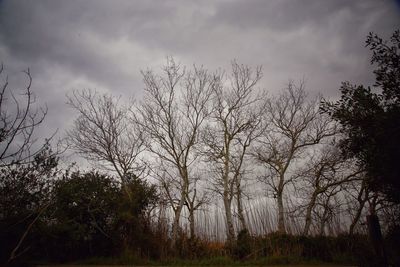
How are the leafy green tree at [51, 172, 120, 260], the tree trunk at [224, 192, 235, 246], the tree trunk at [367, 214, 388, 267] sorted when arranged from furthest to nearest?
the tree trunk at [224, 192, 235, 246] < the leafy green tree at [51, 172, 120, 260] < the tree trunk at [367, 214, 388, 267]

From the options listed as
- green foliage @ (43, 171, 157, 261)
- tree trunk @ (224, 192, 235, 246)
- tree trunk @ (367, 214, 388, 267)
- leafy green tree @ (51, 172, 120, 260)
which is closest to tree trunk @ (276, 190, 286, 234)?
tree trunk @ (224, 192, 235, 246)

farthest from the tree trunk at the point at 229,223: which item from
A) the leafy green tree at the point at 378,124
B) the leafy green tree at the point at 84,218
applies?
the leafy green tree at the point at 378,124

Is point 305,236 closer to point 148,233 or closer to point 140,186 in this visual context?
point 148,233

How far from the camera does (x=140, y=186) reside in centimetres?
1198

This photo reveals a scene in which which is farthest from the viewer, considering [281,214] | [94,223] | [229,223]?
[281,214]

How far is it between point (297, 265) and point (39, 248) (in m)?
9.72

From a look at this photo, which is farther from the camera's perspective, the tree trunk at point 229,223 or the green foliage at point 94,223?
the tree trunk at point 229,223

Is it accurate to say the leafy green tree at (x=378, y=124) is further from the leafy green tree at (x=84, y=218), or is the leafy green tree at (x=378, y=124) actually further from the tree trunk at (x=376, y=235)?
the leafy green tree at (x=84, y=218)

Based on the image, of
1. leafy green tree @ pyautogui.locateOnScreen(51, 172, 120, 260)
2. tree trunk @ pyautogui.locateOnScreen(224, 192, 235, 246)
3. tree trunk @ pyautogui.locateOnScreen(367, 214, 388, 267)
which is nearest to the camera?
tree trunk @ pyautogui.locateOnScreen(367, 214, 388, 267)

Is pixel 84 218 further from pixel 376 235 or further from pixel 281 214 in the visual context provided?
pixel 376 235

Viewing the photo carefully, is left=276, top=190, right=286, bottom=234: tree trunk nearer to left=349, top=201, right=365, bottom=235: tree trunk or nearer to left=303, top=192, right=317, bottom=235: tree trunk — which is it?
left=303, top=192, right=317, bottom=235: tree trunk

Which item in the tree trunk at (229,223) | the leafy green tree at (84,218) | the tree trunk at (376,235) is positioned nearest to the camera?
the tree trunk at (376,235)

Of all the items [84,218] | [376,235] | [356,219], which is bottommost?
[356,219]

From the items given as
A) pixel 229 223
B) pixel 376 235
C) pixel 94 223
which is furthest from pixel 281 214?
pixel 376 235
